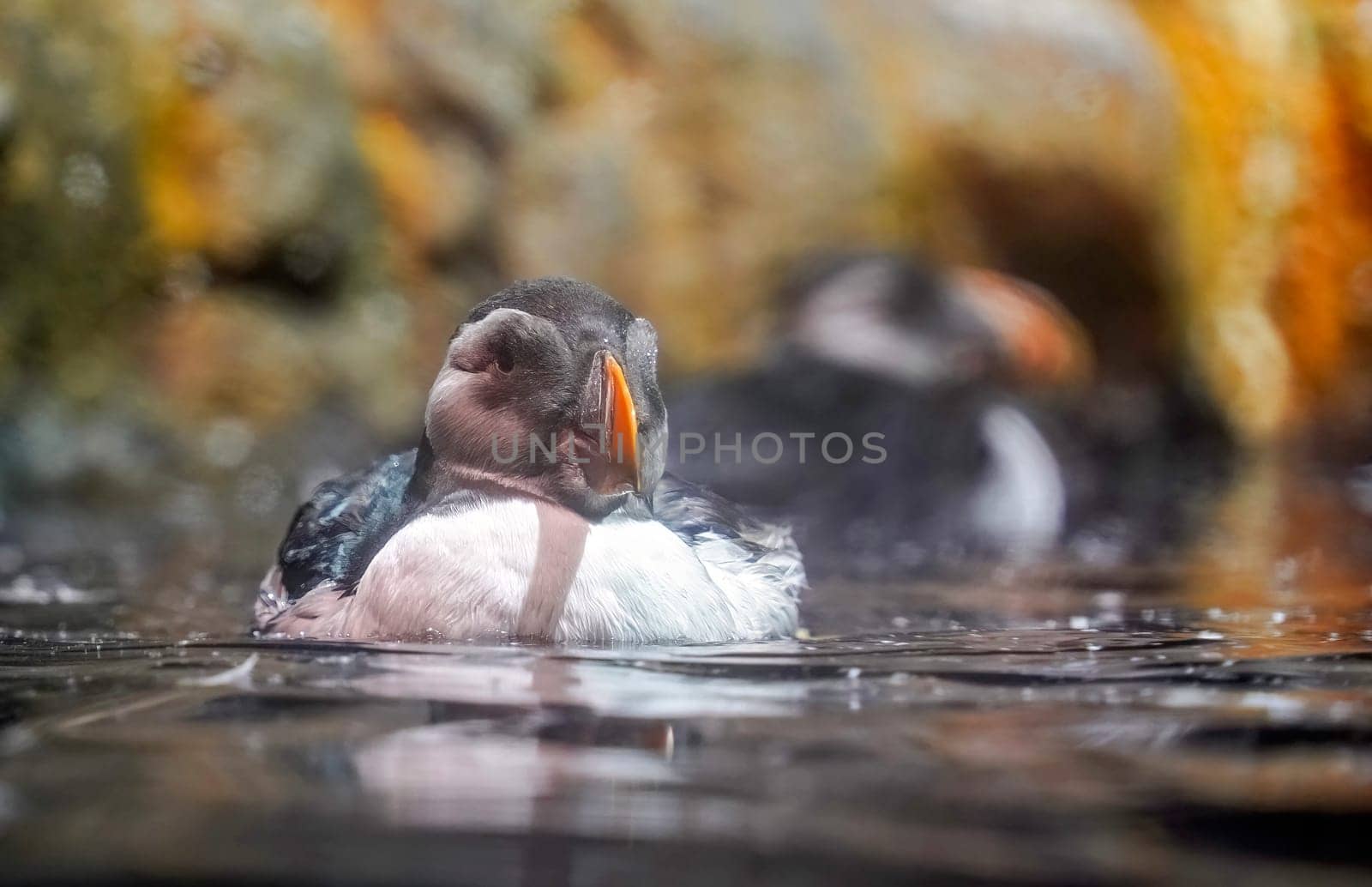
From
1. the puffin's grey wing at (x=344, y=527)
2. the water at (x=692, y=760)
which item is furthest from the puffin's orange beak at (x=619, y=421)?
the puffin's grey wing at (x=344, y=527)

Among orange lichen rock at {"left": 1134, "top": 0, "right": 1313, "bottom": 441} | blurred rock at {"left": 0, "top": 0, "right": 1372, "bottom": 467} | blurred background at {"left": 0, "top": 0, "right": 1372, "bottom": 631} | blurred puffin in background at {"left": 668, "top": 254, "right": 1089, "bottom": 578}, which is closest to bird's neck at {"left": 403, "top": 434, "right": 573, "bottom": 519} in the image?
blurred background at {"left": 0, "top": 0, "right": 1372, "bottom": 631}

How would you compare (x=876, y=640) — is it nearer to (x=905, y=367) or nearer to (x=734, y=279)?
(x=905, y=367)

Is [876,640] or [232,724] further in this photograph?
[876,640]

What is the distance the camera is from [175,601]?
379 cm

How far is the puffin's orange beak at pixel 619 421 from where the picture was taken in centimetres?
258

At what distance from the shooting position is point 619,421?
2584mm

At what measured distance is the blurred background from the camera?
6.80 m

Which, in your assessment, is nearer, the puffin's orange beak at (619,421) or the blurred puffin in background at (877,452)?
A: the puffin's orange beak at (619,421)

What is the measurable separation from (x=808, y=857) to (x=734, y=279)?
24.3ft

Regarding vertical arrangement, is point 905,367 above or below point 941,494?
above

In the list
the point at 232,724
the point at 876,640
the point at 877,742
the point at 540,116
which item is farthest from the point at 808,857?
the point at 540,116

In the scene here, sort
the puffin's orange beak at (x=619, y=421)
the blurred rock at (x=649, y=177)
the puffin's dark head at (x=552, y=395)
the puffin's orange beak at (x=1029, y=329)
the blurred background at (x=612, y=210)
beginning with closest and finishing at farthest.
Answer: the puffin's orange beak at (x=619, y=421)
the puffin's dark head at (x=552, y=395)
the blurred background at (x=612, y=210)
the blurred rock at (x=649, y=177)
the puffin's orange beak at (x=1029, y=329)

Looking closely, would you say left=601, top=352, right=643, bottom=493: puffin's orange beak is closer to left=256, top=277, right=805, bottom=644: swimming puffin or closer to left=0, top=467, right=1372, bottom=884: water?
left=256, top=277, right=805, bottom=644: swimming puffin

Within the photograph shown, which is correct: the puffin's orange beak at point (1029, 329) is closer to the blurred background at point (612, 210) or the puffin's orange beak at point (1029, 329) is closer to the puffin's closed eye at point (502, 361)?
the blurred background at point (612, 210)
